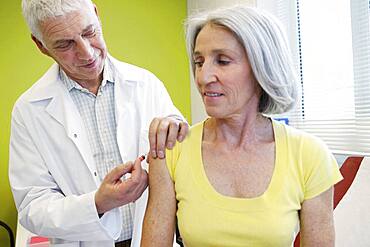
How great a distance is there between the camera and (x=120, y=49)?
319 cm

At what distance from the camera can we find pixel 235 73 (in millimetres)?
1028

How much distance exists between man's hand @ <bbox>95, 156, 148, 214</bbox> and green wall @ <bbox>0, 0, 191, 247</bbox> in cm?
211

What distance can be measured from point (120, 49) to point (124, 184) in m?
2.31

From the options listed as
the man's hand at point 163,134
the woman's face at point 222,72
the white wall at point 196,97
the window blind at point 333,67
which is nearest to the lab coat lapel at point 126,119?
the man's hand at point 163,134

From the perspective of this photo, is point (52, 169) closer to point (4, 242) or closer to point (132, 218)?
point (132, 218)

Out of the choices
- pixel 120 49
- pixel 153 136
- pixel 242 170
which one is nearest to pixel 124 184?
pixel 153 136

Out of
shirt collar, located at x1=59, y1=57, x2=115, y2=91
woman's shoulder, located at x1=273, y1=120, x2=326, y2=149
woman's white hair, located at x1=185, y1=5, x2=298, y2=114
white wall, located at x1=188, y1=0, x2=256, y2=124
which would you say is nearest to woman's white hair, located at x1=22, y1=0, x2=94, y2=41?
shirt collar, located at x1=59, y1=57, x2=115, y2=91

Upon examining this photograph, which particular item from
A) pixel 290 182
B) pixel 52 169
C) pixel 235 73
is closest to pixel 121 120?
pixel 52 169

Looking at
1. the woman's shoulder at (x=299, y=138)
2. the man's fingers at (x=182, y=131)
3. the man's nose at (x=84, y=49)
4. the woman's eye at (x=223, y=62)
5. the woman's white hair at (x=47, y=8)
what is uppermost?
the woman's white hair at (x=47, y=8)

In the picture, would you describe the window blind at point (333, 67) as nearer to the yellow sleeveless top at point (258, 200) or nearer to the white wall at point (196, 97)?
the white wall at point (196, 97)

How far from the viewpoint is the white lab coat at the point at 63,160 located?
1.22m

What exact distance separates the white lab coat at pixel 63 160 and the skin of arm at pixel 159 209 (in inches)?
8.9

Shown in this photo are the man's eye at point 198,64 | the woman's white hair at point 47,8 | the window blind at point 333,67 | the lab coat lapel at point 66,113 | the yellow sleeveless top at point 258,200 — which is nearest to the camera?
the yellow sleeveless top at point 258,200

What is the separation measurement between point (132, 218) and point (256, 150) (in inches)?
23.3
